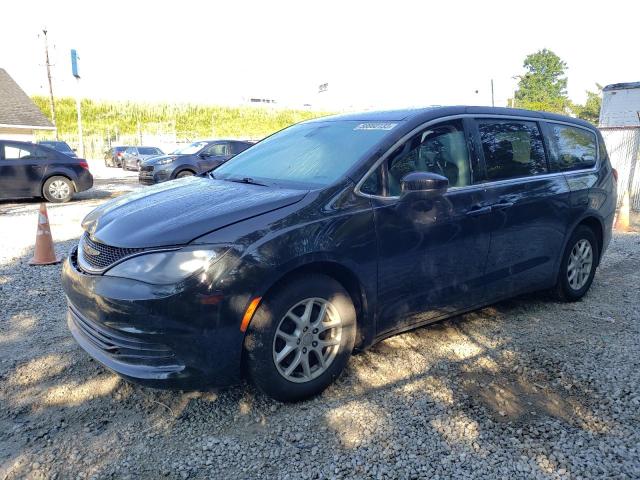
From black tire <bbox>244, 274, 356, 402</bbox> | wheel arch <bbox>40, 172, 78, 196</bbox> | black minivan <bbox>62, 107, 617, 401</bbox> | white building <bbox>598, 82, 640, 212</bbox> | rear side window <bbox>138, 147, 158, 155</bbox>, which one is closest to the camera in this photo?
black minivan <bbox>62, 107, 617, 401</bbox>

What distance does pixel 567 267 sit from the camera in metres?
4.74

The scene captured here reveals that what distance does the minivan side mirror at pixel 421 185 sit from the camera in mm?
3219

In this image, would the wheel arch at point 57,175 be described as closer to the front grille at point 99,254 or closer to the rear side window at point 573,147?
the front grille at point 99,254

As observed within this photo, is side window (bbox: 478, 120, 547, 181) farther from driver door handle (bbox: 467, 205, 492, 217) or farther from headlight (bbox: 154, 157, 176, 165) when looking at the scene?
headlight (bbox: 154, 157, 176, 165)

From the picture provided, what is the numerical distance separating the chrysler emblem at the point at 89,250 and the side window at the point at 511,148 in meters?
2.79

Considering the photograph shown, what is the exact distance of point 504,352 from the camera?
12.5 ft

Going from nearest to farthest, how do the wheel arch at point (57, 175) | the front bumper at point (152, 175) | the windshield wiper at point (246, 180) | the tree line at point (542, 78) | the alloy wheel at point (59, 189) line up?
the windshield wiper at point (246, 180)
the wheel arch at point (57, 175)
the alloy wheel at point (59, 189)
the front bumper at point (152, 175)
the tree line at point (542, 78)

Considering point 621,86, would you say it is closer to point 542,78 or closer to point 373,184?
point 373,184

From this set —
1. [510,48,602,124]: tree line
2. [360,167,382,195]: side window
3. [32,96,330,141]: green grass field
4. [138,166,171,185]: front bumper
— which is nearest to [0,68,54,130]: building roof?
[32,96,330,141]: green grass field

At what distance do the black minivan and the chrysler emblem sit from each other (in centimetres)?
2

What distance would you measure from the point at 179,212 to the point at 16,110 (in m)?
33.6

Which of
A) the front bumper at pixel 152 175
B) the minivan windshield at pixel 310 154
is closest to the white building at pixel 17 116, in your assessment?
the front bumper at pixel 152 175

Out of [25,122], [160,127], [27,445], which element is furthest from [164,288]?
[160,127]

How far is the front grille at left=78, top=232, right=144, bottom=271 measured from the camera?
2809 mm
